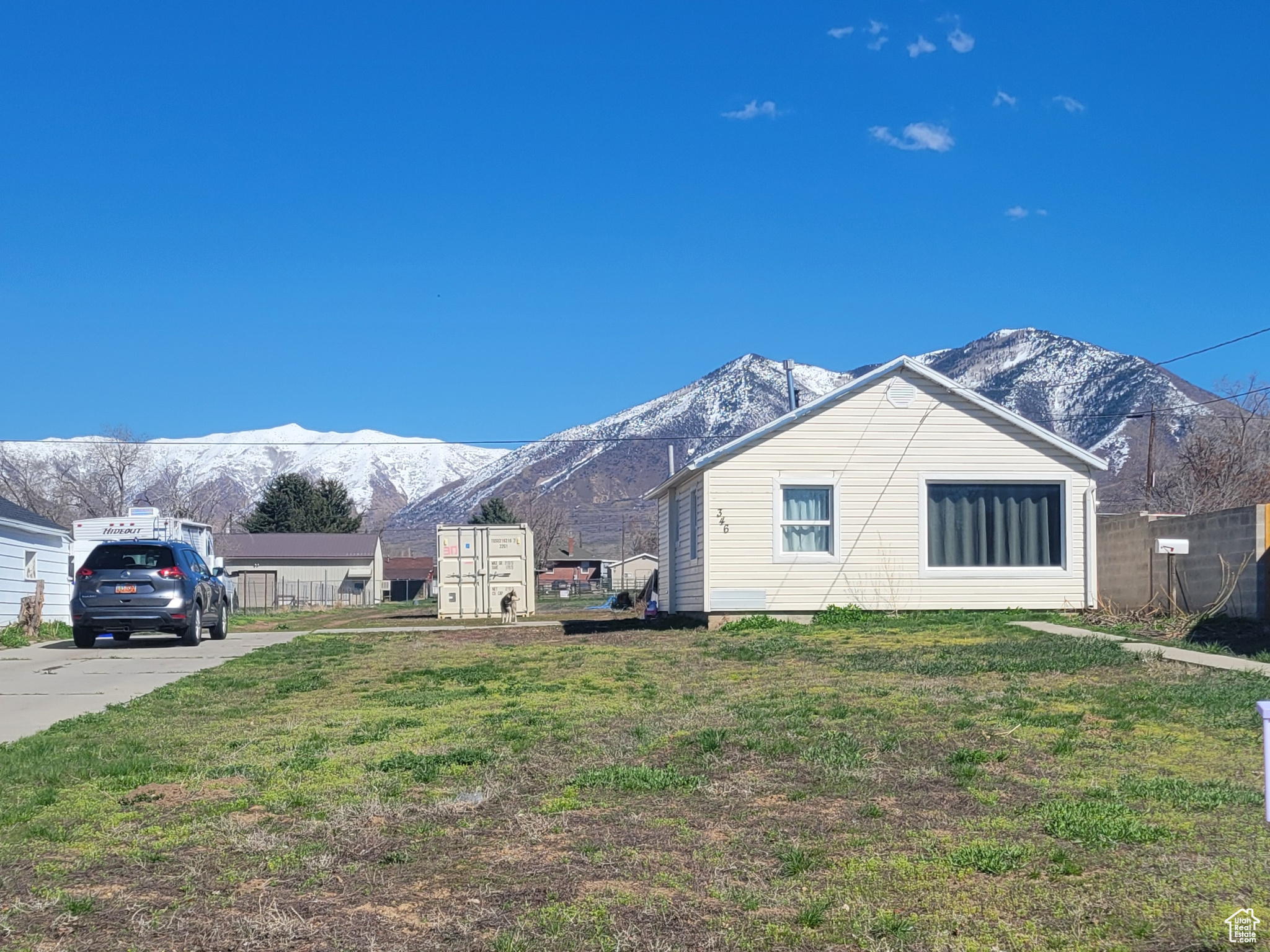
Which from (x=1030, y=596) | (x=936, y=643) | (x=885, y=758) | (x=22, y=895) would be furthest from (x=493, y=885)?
(x=1030, y=596)

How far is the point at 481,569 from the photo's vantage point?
1209 inches

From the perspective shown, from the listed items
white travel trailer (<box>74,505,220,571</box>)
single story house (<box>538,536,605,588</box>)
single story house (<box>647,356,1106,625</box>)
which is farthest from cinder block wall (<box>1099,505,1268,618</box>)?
single story house (<box>538,536,605,588</box>)

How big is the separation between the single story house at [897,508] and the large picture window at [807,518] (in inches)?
0.8

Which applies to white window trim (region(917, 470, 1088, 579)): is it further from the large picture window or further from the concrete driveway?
the concrete driveway

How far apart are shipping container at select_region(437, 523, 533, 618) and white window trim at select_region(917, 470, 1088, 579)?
12.0 meters

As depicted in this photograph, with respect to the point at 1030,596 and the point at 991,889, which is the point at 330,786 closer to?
the point at 991,889

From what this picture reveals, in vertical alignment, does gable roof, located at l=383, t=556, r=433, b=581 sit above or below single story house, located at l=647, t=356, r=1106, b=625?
below

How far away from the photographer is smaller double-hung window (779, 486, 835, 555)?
21.3 meters

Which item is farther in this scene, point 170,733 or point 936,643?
point 936,643

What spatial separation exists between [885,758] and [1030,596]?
1466 cm

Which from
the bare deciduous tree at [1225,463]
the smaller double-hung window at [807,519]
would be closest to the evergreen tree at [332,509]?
the bare deciduous tree at [1225,463]

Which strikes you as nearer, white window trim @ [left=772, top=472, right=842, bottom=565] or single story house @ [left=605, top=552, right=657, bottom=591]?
white window trim @ [left=772, top=472, right=842, bottom=565]

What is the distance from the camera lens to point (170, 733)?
9.64 meters

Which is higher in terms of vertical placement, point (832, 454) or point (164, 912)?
point (832, 454)
